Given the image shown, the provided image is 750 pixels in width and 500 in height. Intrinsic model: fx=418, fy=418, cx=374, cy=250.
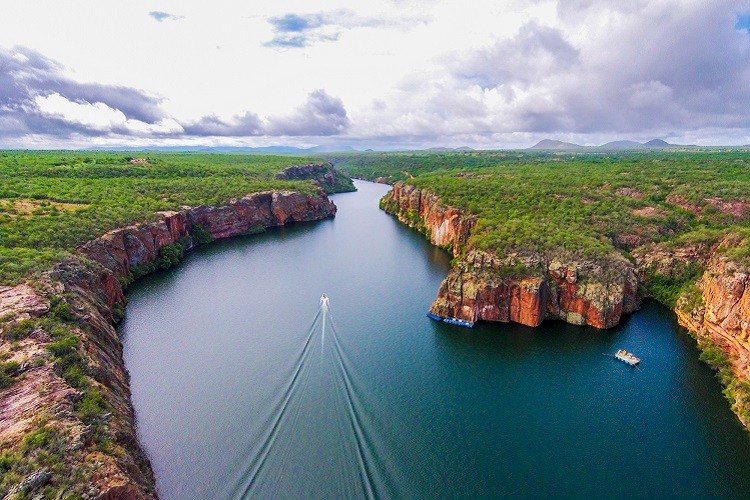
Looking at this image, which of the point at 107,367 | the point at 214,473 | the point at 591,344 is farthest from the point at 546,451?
the point at 107,367

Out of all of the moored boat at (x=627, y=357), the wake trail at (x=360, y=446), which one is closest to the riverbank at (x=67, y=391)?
the wake trail at (x=360, y=446)

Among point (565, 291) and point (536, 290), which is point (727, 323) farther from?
point (536, 290)

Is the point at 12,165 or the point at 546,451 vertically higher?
the point at 12,165

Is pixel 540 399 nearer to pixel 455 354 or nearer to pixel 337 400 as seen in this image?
pixel 455 354

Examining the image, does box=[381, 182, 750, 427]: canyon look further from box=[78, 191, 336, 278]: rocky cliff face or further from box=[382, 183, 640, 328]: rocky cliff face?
box=[78, 191, 336, 278]: rocky cliff face

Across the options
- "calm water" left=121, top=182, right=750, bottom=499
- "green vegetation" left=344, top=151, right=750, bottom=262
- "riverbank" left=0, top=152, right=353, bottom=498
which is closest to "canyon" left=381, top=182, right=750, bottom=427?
"calm water" left=121, top=182, right=750, bottom=499

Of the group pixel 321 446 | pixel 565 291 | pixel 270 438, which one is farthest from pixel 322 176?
pixel 321 446
